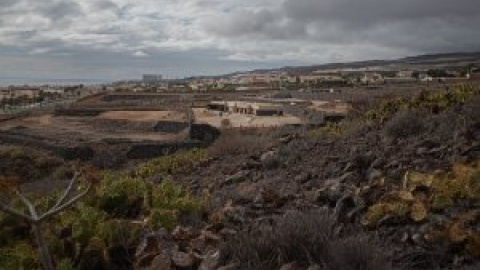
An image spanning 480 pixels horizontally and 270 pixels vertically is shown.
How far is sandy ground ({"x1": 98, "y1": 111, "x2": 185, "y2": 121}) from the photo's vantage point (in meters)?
57.5

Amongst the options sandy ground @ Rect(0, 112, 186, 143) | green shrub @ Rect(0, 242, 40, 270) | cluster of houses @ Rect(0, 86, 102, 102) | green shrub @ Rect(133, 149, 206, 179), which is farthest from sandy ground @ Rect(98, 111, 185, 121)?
green shrub @ Rect(0, 242, 40, 270)

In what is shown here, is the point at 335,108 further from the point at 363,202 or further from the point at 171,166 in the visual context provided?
the point at 363,202

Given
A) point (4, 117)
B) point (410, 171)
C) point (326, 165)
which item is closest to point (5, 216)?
point (410, 171)

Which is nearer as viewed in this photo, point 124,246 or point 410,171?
point 124,246

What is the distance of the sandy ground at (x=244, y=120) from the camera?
45.4m

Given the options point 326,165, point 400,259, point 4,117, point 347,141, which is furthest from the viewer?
point 4,117

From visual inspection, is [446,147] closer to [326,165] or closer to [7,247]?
[326,165]

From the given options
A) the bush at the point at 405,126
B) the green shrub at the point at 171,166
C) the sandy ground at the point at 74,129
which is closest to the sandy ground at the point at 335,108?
the sandy ground at the point at 74,129

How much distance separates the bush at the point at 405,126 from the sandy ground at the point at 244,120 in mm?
30001

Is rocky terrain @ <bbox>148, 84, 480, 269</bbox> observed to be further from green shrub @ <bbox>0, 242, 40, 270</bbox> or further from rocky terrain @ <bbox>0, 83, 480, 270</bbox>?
green shrub @ <bbox>0, 242, 40, 270</bbox>

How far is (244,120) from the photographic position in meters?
50.4

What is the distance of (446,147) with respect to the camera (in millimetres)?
10547

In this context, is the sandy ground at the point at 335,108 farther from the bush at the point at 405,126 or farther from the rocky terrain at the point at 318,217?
the rocky terrain at the point at 318,217

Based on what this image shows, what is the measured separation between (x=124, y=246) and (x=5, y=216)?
1.41m
